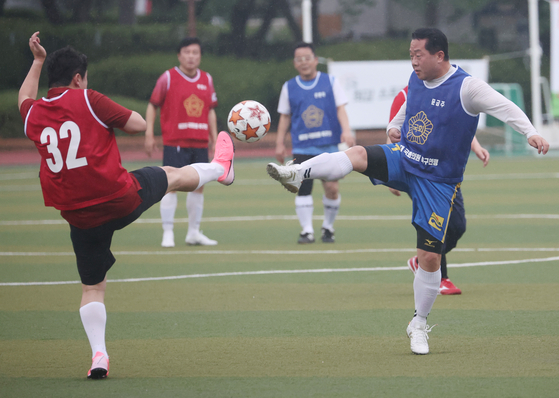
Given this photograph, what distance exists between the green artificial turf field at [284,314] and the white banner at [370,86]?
12665mm

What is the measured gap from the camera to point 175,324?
18.9 ft

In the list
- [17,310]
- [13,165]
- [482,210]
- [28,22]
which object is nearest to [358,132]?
[13,165]

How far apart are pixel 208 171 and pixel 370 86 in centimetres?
1964

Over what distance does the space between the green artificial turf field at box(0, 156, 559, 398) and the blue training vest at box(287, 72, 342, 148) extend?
136 centimetres

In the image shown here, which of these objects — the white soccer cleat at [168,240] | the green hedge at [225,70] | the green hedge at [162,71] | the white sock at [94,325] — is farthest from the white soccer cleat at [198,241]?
the green hedge at [162,71]

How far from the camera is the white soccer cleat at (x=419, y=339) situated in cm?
479

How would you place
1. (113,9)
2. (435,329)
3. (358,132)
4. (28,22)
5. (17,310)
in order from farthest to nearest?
(113,9), (28,22), (358,132), (17,310), (435,329)

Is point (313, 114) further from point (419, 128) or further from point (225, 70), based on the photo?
point (225, 70)

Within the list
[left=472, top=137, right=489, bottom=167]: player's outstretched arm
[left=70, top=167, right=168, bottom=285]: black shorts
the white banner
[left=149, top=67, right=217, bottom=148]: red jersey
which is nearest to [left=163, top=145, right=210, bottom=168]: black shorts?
[left=149, top=67, right=217, bottom=148]: red jersey

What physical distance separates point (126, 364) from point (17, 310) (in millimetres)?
2047

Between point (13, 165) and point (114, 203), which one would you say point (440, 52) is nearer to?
point (114, 203)

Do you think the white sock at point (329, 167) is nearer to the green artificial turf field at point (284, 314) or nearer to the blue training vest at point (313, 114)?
the green artificial turf field at point (284, 314)

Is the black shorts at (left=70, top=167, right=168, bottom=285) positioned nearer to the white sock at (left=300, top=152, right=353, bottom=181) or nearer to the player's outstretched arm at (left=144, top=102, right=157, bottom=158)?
the white sock at (left=300, top=152, right=353, bottom=181)

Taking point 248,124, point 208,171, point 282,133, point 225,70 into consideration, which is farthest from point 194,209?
point 225,70
